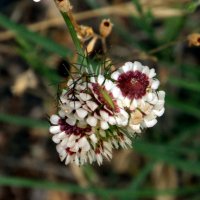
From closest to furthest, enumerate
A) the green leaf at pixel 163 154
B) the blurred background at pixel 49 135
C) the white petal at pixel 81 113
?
1. the white petal at pixel 81 113
2. the green leaf at pixel 163 154
3. the blurred background at pixel 49 135

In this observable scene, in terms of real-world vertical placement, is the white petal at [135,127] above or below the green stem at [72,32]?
below

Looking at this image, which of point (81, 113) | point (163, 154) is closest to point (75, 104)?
point (81, 113)

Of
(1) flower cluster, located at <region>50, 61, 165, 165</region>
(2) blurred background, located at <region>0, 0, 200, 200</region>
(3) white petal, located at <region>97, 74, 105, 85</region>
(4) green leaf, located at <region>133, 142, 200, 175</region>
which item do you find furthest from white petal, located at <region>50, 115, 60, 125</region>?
(2) blurred background, located at <region>0, 0, 200, 200</region>

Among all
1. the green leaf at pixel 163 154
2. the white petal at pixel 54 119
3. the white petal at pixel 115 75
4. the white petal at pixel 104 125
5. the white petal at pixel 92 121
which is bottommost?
the white petal at pixel 104 125

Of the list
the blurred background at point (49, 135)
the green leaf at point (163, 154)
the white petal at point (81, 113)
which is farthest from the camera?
the blurred background at point (49, 135)

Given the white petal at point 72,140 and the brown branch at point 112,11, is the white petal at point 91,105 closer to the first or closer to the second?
the white petal at point 72,140

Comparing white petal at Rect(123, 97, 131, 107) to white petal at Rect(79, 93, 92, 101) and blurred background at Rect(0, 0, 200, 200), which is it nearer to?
white petal at Rect(79, 93, 92, 101)

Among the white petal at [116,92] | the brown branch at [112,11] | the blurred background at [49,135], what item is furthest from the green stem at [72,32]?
the blurred background at [49,135]
